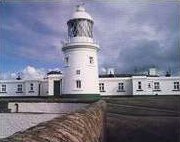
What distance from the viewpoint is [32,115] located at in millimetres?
17812

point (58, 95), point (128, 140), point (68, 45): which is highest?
point (68, 45)

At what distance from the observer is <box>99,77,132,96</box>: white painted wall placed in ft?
85.4

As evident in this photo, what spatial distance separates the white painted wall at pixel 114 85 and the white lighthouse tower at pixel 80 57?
11.5 ft

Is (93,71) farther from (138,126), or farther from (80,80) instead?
(138,126)

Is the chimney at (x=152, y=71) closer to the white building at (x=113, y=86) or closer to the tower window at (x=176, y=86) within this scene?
the white building at (x=113, y=86)

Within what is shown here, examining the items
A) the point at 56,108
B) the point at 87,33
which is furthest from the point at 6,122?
the point at 87,33

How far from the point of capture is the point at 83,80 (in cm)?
2202

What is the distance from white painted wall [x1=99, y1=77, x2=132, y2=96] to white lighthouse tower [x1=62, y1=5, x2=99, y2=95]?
350 cm

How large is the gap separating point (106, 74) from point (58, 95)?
5.53 metres

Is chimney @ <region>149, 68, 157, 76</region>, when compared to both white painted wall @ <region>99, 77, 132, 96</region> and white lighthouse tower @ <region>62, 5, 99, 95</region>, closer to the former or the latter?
white painted wall @ <region>99, 77, 132, 96</region>

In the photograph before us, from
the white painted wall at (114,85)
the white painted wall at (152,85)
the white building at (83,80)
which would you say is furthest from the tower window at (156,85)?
the white painted wall at (114,85)

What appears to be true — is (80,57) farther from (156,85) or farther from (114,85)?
(156,85)

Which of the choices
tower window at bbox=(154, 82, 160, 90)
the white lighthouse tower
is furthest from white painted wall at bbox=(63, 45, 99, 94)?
tower window at bbox=(154, 82, 160, 90)

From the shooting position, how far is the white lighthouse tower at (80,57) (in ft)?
71.8
